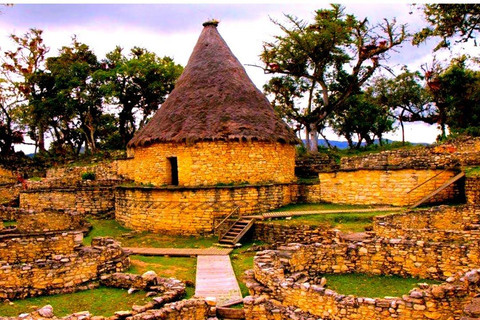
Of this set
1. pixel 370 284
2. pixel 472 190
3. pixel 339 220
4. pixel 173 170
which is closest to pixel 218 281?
pixel 370 284

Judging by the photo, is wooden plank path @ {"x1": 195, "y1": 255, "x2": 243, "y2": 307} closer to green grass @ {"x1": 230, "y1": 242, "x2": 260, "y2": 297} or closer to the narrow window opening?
green grass @ {"x1": 230, "y1": 242, "x2": 260, "y2": 297}

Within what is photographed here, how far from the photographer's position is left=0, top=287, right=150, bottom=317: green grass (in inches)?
338

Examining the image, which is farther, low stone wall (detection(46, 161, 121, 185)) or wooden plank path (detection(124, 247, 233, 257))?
low stone wall (detection(46, 161, 121, 185))

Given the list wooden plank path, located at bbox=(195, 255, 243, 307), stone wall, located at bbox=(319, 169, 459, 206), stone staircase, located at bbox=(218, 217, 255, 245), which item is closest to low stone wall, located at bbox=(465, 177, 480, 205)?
stone wall, located at bbox=(319, 169, 459, 206)

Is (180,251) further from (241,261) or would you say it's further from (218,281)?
(218,281)

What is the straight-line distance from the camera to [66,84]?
31.9 metres

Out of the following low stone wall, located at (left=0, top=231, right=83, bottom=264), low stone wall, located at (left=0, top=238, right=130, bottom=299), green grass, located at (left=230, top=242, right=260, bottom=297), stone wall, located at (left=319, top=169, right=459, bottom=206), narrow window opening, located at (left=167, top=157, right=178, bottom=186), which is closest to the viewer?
low stone wall, located at (left=0, top=238, right=130, bottom=299)

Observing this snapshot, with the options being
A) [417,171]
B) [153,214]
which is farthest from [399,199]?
[153,214]

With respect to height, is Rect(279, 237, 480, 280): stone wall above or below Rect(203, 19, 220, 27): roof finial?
below

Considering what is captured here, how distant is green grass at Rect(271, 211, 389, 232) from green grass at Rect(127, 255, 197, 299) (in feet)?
13.2

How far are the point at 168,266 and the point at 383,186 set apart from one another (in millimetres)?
9496

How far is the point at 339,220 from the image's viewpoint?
15117 millimetres

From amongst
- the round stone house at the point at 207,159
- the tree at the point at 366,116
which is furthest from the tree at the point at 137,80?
the tree at the point at 366,116

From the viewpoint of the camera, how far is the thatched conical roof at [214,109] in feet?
61.3
